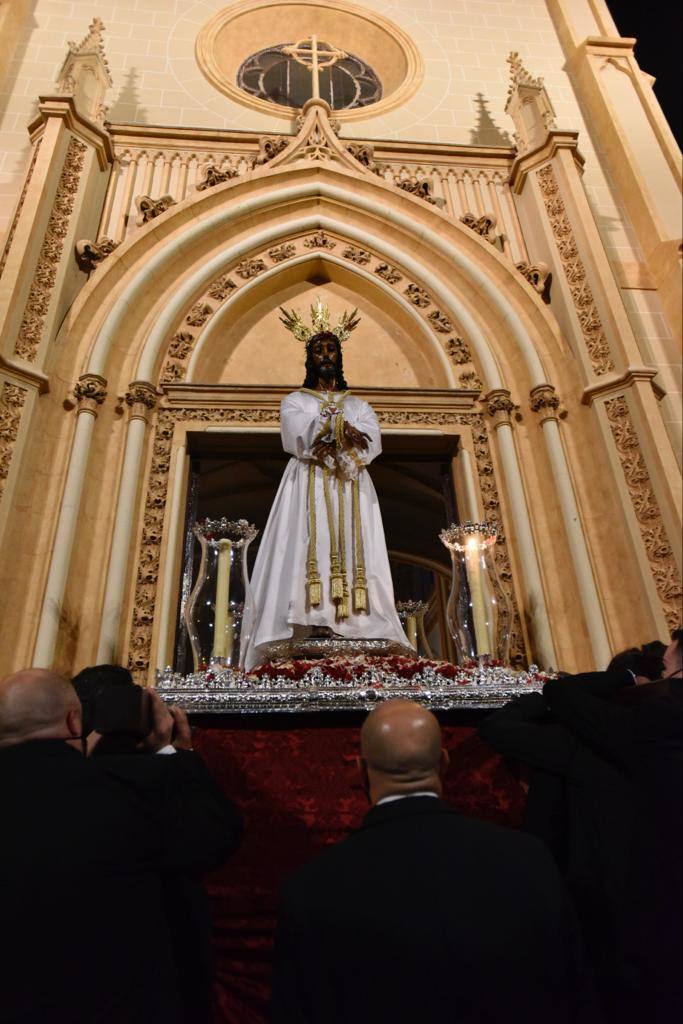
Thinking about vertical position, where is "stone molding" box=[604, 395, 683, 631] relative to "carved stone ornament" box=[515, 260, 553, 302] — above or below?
below

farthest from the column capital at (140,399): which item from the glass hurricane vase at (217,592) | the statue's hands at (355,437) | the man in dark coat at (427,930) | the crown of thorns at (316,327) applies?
the man in dark coat at (427,930)

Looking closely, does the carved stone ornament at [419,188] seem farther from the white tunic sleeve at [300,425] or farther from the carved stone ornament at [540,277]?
the white tunic sleeve at [300,425]

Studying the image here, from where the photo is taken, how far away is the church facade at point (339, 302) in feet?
18.7

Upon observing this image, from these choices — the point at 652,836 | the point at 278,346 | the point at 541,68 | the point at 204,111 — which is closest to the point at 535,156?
the point at 541,68

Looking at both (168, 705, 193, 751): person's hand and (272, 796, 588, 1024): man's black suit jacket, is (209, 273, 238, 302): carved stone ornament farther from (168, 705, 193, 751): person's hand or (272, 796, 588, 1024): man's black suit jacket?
(272, 796, 588, 1024): man's black suit jacket

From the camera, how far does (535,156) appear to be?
26.5 ft

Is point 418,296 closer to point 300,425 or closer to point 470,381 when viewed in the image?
point 470,381

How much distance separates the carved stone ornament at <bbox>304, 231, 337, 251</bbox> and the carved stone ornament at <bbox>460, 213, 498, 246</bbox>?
1480 mm

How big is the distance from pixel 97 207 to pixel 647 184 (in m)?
6.01

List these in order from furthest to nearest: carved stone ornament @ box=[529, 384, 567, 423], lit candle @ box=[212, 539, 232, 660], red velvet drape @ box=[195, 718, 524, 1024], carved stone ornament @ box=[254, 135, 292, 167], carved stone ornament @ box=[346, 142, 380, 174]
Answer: carved stone ornament @ box=[346, 142, 380, 174]
carved stone ornament @ box=[254, 135, 292, 167]
carved stone ornament @ box=[529, 384, 567, 423]
lit candle @ box=[212, 539, 232, 660]
red velvet drape @ box=[195, 718, 524, 1024]

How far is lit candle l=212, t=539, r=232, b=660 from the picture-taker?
3976 millimetres

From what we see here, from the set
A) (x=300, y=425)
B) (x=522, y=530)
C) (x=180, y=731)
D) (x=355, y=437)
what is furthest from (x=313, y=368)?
(x=180, y=731)

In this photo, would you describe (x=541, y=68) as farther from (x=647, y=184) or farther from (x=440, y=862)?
(x=440, y=862)

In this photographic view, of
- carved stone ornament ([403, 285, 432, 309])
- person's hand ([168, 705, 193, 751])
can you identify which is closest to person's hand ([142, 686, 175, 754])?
person's hand ([168, 705, 193, 751])
